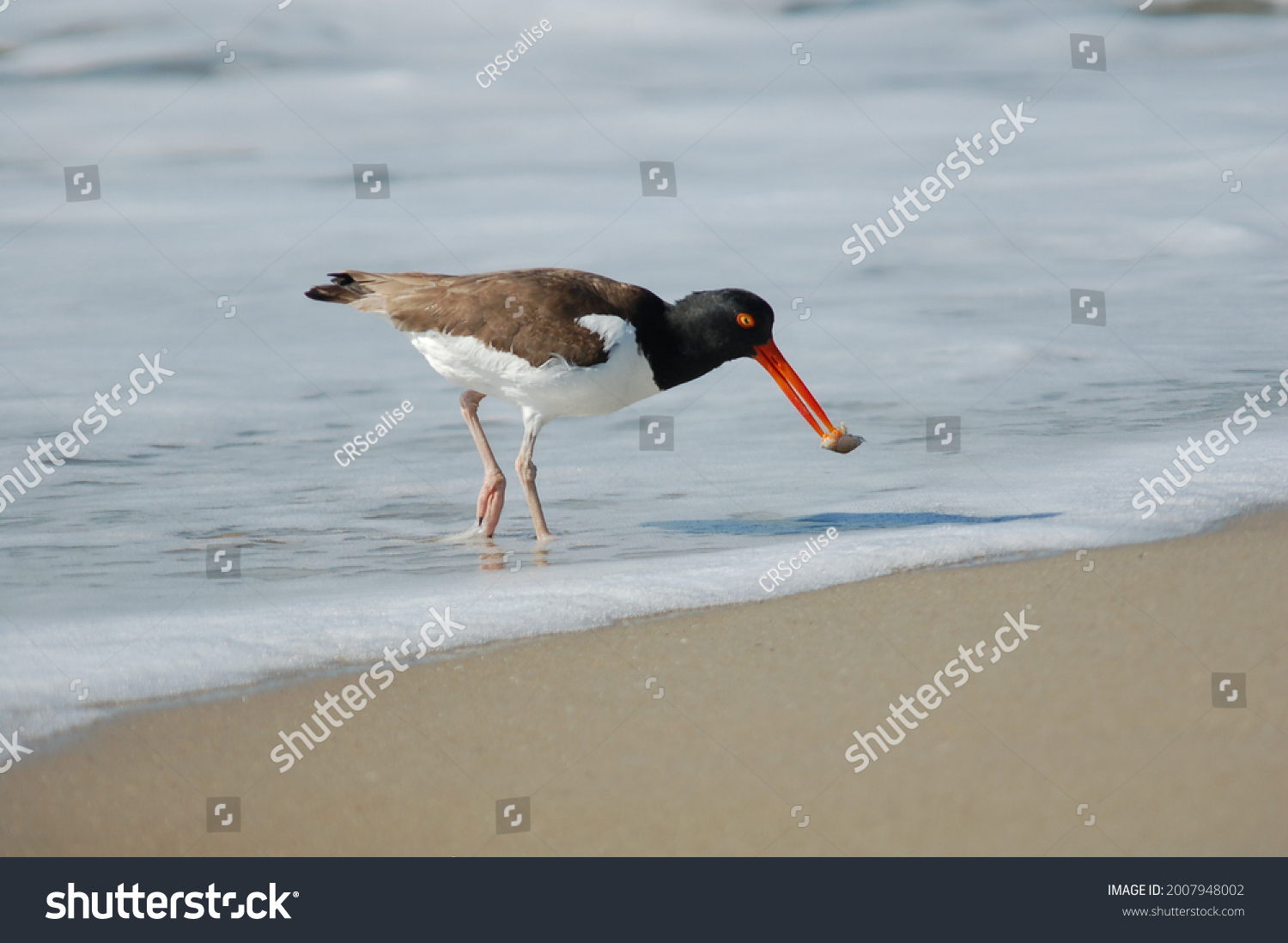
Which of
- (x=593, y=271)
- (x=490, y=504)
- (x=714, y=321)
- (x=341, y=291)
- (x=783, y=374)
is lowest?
(x=593, y=271)

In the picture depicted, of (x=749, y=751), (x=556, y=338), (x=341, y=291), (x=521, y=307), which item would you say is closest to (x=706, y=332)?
(x=556, y=338)

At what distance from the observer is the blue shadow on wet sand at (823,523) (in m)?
5.64

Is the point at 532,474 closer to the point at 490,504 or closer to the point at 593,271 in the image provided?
the point at 490,504

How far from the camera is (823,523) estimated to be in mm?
5848

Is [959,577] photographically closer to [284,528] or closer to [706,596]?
[706,596]

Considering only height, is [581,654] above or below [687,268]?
above

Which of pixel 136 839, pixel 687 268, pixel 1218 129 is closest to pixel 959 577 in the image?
pixel 136 839

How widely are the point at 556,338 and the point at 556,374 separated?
6.4 inches

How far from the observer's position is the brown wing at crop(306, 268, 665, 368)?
5.95 meters

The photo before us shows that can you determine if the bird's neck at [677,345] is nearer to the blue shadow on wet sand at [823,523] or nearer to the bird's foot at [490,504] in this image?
the blue shadow on wet sand at [823,523]

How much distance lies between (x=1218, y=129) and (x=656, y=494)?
16.8 metres

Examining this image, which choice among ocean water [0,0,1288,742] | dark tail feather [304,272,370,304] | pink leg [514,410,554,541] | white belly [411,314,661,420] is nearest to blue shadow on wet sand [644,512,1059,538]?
ocean water [0,0,1288,742]

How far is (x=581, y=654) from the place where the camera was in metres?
4.16

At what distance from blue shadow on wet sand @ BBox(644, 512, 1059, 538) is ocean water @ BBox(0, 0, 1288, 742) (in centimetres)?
3
